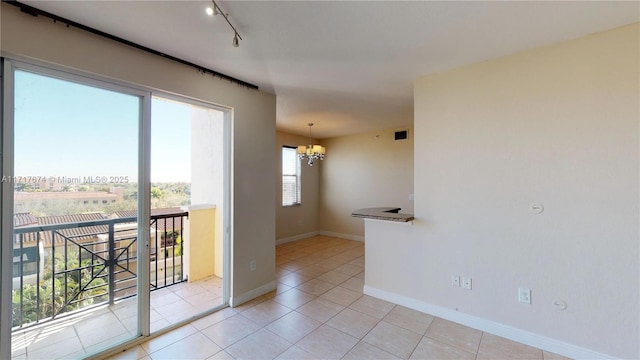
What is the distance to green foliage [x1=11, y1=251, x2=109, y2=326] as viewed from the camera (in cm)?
183

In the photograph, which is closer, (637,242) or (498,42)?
(637,242)

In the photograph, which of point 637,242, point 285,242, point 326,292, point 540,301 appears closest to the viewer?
point 637,242

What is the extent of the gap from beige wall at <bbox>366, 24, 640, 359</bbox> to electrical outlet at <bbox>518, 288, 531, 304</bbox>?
0.13ft

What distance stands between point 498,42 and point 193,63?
2783mm

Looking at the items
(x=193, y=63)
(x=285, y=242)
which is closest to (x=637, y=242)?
(x=193, y=63)

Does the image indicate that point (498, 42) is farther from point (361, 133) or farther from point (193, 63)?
point (361, 133)

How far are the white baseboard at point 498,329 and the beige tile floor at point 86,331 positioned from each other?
7.56ft

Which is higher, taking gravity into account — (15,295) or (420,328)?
(15,295)

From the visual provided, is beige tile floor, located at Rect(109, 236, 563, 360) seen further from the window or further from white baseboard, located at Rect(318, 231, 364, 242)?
the window

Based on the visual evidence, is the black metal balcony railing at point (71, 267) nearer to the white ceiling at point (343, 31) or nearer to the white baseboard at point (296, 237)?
the white ceiling at point (343, 31)

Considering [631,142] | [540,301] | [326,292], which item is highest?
[631,142]

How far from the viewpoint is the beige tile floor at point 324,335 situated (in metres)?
2.14

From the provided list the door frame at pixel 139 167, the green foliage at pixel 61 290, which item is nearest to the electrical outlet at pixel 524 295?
the door frame at pixel 139 167

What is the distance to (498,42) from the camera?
214 centimetres
